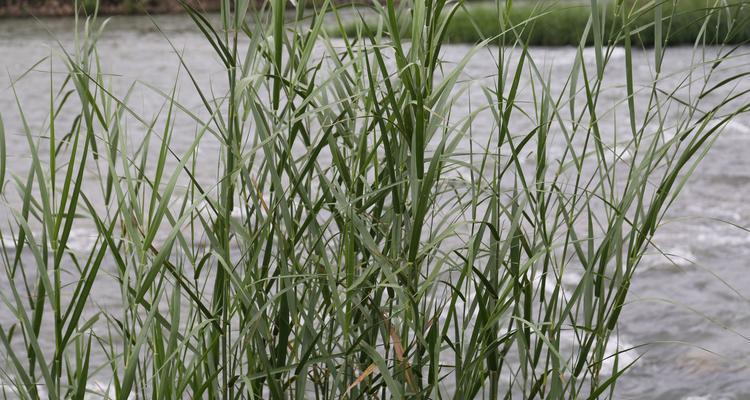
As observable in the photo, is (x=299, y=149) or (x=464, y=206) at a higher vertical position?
(x=464, y=206)

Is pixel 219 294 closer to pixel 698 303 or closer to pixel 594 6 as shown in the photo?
pixel 594 6

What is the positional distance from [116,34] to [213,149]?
220 inches

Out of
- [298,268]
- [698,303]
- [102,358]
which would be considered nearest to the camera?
[298,268]

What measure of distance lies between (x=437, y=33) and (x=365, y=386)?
429 mm

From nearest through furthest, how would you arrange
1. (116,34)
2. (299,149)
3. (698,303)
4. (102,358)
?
(102,358), (698,303), (299,149), (116,34)

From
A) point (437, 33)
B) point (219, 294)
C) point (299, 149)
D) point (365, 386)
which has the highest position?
point (437, 33)

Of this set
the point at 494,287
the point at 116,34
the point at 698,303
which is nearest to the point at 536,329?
the point at 494,287

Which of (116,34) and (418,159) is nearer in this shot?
(418,159)

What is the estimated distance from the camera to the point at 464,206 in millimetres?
1251

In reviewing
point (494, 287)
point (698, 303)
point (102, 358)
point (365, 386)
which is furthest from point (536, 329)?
point (698, 303)

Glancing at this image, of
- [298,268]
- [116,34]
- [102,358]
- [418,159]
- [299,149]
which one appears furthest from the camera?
[116,34]

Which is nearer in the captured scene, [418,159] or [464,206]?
[418,159]

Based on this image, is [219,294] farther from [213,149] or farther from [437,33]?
[213,149]

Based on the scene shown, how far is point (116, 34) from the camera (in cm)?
997
